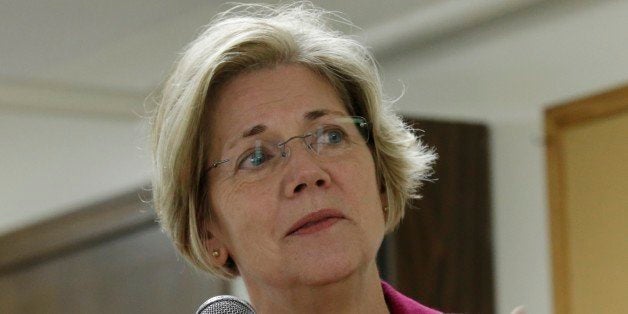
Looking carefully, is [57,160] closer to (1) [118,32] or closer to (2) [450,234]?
(1) [118,32]

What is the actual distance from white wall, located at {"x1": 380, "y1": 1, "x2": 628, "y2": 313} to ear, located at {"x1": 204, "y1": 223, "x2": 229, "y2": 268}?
1.81m

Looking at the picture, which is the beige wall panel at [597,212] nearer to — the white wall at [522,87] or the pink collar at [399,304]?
the white wall at [522,87]

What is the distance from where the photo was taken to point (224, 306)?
4.71ft

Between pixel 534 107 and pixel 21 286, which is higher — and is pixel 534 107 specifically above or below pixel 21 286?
Result: above

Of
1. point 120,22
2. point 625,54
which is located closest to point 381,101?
point 625,54

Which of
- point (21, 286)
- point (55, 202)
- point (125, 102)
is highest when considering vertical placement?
point (125, 102)

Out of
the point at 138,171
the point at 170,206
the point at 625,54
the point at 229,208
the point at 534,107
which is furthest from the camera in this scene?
the point at 138,171

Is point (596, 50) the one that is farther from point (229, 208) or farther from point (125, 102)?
point (125, 102)

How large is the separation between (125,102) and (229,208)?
134 inches

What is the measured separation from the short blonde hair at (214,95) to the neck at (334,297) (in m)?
0.16

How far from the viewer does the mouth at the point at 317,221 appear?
1.62 m

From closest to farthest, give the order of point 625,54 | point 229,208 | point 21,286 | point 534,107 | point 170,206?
point 229,208, point 170,206, point 625,54, point 534,107, point 21,286

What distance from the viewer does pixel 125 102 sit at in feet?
16.6

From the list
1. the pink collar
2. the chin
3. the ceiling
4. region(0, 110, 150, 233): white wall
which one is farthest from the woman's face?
region(0, 110, 150, 233): white wall
